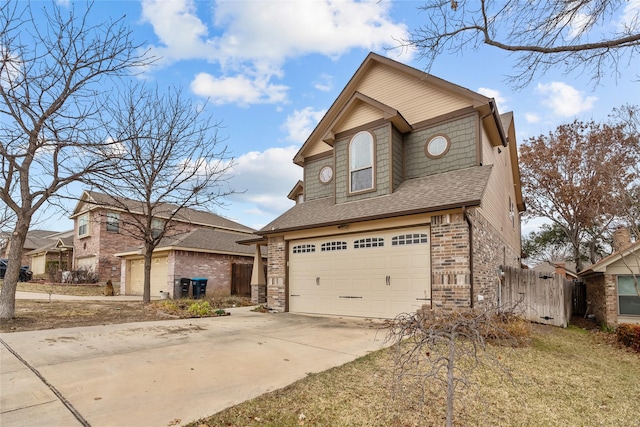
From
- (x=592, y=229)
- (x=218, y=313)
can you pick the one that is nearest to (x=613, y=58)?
(x=218, y=313)

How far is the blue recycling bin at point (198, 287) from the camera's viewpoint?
18375 mm

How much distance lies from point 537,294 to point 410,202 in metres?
5.71

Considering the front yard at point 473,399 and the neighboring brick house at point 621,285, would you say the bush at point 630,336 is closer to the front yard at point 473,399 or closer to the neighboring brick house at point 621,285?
the front yard at point 473,399

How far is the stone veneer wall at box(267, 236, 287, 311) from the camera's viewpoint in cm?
1257

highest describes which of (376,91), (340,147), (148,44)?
(376,91)

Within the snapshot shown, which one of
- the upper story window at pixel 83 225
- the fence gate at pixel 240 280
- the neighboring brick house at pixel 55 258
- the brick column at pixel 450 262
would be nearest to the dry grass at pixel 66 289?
the upper story window at pixel 83 225

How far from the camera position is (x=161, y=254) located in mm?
20031

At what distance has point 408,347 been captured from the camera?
649 centimetres

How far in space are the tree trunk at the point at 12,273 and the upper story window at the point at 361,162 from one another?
29.8 feet

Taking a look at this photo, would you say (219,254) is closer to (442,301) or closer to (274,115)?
(274,115)

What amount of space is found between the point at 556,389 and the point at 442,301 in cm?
410

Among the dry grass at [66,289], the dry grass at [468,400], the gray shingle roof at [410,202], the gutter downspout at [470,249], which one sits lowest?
the dry grass at [66,289]

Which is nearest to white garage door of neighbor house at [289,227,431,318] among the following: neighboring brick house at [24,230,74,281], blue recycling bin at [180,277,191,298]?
blue recycling bin at [180,277,191,298]

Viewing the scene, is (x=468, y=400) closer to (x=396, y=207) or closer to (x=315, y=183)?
(x=396, y=207)
